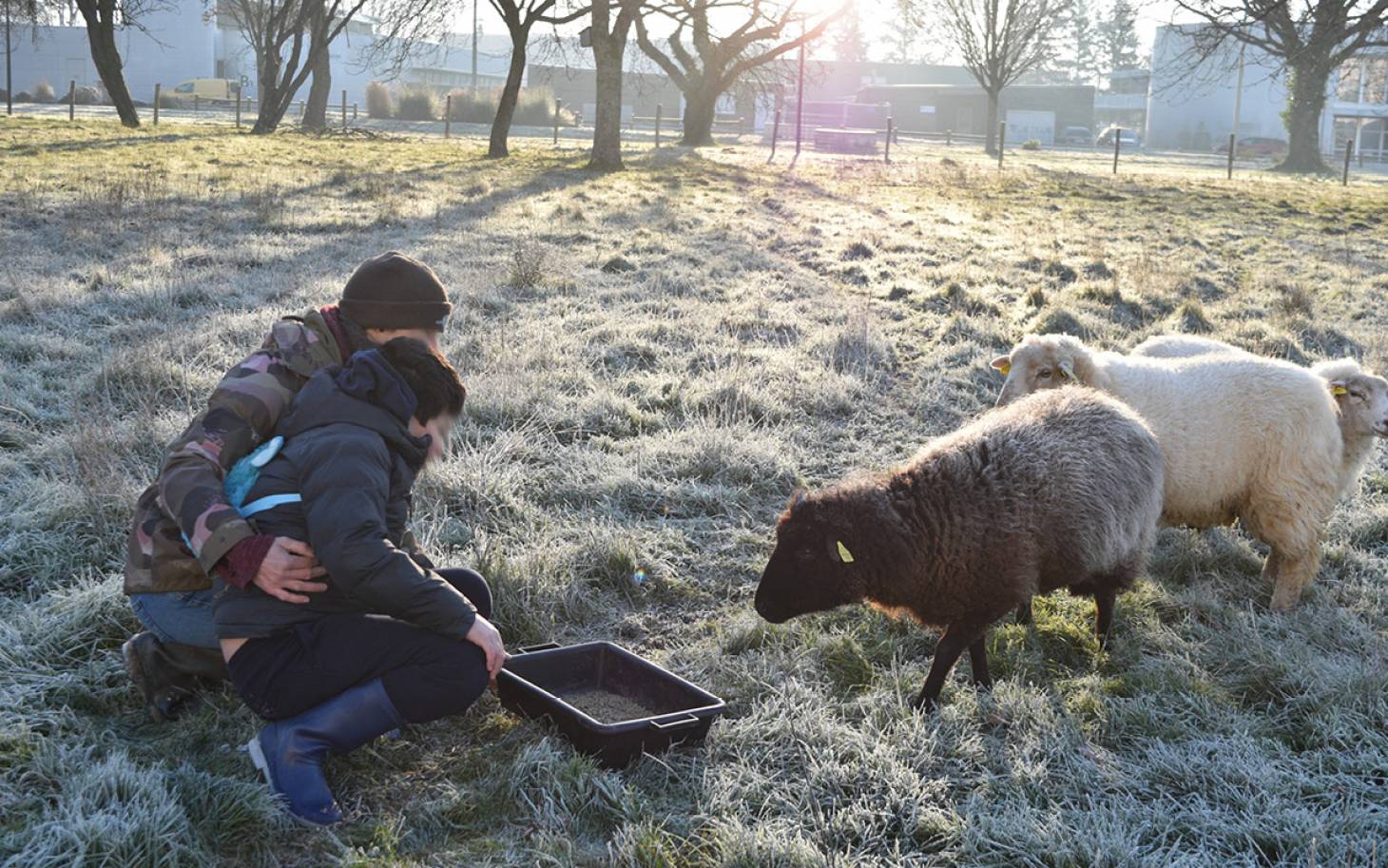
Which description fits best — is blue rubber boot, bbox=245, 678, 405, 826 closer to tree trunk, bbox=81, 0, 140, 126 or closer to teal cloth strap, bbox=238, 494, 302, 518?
teal cloth strap, bbox=238, 494, 302, 518

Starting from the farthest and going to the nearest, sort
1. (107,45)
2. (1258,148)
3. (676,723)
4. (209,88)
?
(209,88), (1258,148), (107,45), (676,723)

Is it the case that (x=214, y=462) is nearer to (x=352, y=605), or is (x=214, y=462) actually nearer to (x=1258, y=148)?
(x=352, y=605)

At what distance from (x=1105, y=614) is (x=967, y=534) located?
37.1 inches

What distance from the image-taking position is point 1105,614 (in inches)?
186

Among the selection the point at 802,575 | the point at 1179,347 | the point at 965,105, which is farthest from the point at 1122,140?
the point at 802,575

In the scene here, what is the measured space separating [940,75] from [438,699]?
3883 inches

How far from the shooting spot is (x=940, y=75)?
310 feet

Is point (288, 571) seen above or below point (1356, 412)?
below

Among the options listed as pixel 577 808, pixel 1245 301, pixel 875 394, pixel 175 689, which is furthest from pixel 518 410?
pixel 1245 301

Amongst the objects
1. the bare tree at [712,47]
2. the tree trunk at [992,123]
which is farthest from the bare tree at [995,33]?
the bare tree at [712,47]

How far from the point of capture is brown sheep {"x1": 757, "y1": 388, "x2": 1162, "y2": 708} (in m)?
4.20

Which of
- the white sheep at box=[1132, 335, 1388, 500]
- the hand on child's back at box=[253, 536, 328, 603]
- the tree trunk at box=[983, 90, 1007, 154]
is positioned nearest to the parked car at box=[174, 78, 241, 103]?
the tree trunk at box=[983, 90, 1007, 154]

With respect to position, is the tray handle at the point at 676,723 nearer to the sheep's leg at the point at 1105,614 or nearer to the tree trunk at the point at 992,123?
the sheep's leg at the point at 1105,614

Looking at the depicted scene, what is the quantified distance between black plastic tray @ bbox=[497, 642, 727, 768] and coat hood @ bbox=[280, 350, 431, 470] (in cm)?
98
